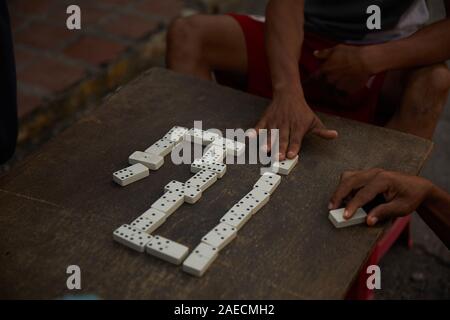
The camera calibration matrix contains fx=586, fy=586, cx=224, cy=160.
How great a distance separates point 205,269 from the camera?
53.1 inches

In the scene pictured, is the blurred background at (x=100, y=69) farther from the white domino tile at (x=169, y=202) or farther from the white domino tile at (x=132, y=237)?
the white domino tile at (x=132, y=237)

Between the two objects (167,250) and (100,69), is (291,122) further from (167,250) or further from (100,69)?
(100,69)

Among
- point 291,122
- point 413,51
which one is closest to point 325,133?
point 291,122

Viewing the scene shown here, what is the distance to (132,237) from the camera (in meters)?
1.40

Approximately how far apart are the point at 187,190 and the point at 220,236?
204 millimetres

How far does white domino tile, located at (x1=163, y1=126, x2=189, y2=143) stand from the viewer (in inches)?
70.5

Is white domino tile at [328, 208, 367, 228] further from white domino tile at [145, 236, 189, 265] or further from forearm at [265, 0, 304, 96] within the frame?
forearm at [265, 0, 304, 96]

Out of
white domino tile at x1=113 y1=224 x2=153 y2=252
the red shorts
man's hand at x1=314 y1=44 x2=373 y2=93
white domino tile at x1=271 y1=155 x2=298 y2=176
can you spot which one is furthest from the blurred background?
white domino tile at x1=113 y1=224 x2=153 y2=252

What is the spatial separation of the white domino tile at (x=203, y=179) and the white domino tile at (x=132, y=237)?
0.78 feet

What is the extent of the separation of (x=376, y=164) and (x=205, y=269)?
25.6 inches

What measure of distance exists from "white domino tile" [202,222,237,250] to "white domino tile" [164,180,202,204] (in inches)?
5.1

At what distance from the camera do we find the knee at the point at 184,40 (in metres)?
2.22

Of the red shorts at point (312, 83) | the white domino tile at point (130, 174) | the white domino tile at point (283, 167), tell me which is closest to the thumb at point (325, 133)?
the white domino tile at point (283, 167)
